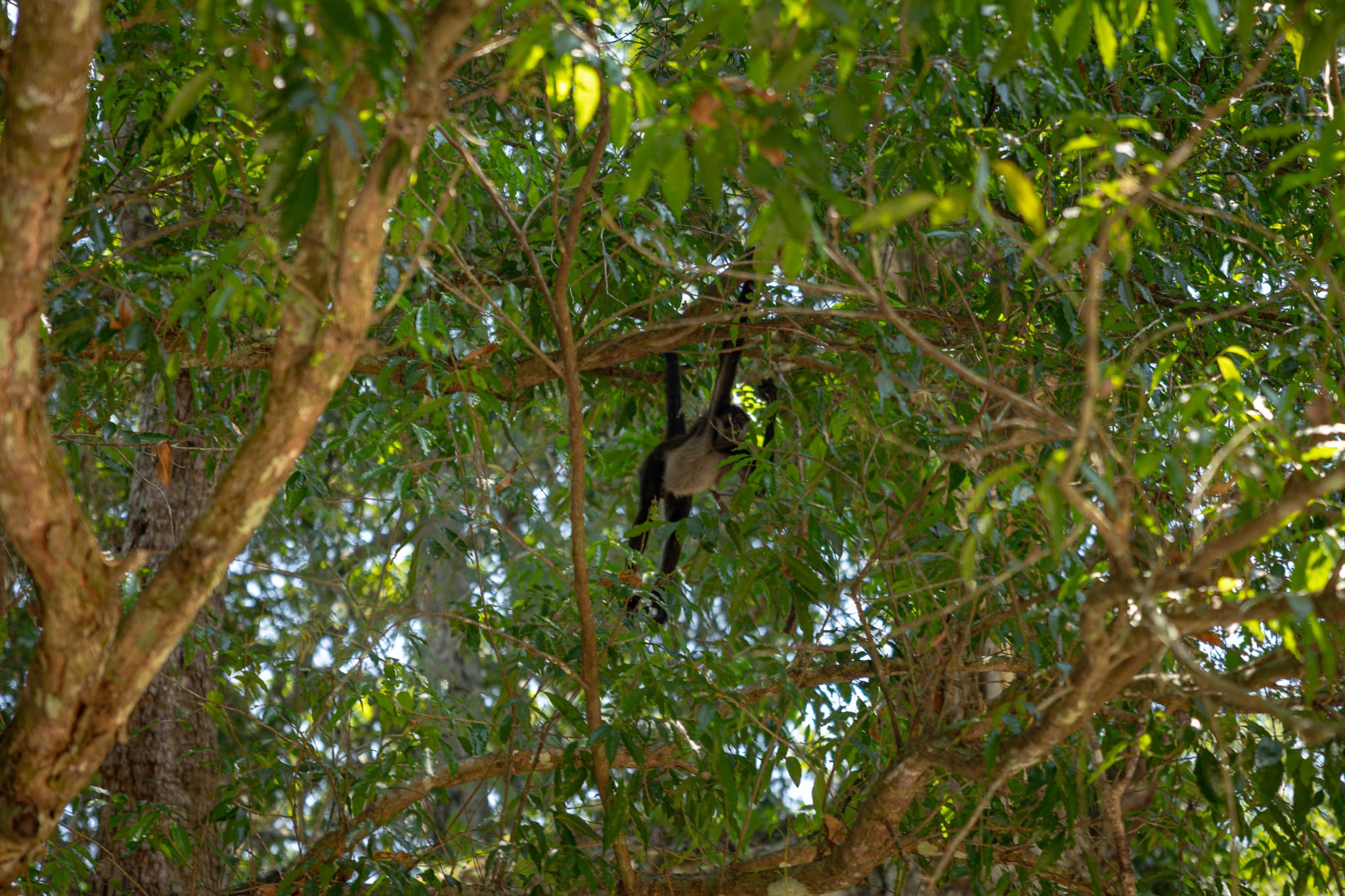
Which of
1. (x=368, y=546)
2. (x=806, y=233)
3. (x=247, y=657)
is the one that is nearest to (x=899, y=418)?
(x=806, y=233)

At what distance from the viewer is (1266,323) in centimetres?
419

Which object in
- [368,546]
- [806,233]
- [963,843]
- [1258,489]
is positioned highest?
[368,546]

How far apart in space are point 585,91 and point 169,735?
419cm

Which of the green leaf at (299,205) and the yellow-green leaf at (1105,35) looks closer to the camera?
the green leaf at (299,205)

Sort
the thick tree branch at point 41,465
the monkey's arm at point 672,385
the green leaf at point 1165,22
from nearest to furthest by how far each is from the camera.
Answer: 1. the thick tree branch at point 41,465
2. the green leaf at point 1165,22
3. the monkey's arm at point 672,385

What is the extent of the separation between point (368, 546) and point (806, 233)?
6516mm

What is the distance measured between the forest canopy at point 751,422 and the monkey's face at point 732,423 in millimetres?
403

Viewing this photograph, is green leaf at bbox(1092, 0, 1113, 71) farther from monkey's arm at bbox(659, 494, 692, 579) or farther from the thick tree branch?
monkey's arm at bbox(659, 494, 692, 579)

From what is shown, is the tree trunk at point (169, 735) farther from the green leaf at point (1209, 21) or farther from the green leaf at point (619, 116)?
the green leaf at point (1209, 21)

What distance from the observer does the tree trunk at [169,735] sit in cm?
446

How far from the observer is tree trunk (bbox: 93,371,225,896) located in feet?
14.6

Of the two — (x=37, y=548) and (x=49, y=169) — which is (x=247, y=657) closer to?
(x=37, y=548)

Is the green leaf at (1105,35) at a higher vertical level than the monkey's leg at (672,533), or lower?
lower

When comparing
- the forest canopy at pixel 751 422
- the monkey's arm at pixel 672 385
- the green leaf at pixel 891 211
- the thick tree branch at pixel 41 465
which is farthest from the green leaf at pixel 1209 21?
the monkey's arm at pixel 672 385
